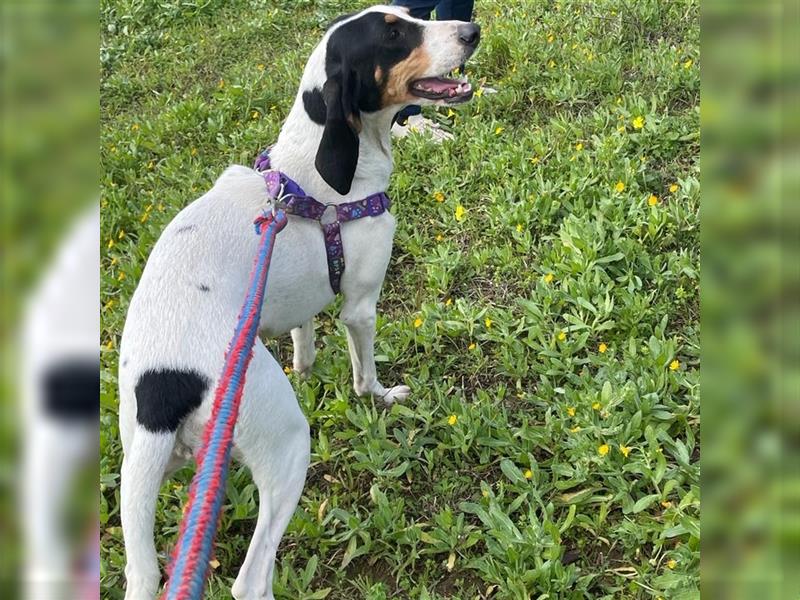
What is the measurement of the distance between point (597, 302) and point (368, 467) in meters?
1.28

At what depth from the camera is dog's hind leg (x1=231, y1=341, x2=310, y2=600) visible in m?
1.90

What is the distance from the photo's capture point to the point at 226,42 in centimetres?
698

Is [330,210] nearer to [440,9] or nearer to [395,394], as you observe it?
[395,394]

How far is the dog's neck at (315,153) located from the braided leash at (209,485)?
1017 millimetres

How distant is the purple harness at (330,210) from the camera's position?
2494mm

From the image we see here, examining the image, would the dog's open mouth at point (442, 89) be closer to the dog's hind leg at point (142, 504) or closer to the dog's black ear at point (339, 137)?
the dog's black ear at point (339, 137)

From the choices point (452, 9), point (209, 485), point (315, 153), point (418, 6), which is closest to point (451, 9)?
point (452, 9)

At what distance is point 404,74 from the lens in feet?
9.09

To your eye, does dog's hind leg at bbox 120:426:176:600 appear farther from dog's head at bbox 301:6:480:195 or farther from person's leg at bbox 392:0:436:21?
person's leg at bbox 392:0:436:21

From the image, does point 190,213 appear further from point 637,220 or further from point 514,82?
point 514,82

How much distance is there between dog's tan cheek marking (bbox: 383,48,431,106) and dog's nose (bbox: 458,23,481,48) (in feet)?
0.66

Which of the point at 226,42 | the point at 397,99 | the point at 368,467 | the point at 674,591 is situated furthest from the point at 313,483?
the point at 226,42
